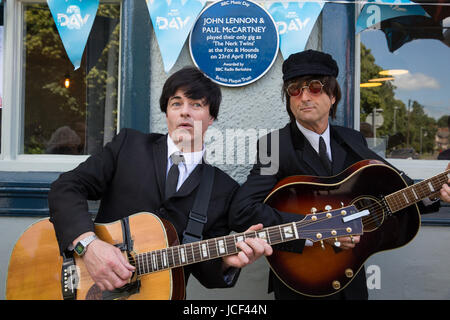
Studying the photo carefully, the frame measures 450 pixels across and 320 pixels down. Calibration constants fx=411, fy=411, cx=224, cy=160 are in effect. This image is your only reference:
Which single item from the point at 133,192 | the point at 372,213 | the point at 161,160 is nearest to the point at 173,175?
the point at 161,160

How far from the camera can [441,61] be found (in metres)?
3.52

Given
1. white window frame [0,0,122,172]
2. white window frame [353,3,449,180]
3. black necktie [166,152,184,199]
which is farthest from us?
white window frame [0,0,122,172]

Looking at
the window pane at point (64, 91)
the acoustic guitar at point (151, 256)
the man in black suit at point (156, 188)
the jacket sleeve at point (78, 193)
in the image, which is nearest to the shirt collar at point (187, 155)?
the man in black suit at point (156, 188)

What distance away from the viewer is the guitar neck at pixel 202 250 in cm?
211

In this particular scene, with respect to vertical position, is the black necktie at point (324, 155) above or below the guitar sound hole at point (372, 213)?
above

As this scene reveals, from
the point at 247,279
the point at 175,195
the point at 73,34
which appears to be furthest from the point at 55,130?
the point at 247,279

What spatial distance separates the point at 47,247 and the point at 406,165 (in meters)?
2.83

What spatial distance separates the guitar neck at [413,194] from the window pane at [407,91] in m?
1.19

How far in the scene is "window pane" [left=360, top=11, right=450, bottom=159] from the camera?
3484 millimetres

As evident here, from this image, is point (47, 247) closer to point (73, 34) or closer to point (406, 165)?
point (73, 34)

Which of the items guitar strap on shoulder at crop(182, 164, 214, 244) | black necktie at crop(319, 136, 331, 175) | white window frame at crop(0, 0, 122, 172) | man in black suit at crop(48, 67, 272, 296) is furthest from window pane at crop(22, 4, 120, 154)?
black necktie at crop(319, 136, 331, 175)

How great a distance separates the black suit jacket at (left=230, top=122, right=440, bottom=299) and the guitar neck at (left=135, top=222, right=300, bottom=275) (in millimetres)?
153

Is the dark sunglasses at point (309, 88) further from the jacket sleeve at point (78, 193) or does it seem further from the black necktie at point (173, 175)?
the jacket sleeve at point (78, 193)

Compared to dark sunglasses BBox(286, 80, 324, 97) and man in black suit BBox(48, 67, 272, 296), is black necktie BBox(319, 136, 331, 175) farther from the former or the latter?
man in black suit BBox(48, 67, 272, 296)
